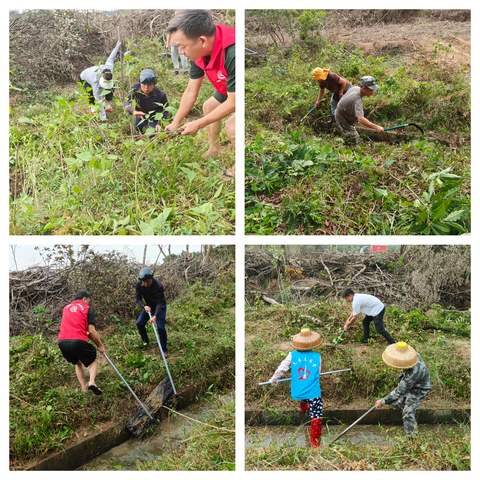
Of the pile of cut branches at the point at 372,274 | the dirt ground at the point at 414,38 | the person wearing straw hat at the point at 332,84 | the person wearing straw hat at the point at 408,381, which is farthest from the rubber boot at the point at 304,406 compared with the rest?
the dirt ground at the point at 414,38

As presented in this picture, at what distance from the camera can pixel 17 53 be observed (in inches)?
146

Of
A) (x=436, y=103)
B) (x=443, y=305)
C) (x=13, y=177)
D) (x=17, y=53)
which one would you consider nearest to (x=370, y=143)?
(x=436, y=103)

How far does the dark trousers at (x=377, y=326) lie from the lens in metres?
3.78

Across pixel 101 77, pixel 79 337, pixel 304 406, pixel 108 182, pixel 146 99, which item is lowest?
pixel 304 406

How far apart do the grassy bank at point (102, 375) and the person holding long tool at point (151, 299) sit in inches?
11.6

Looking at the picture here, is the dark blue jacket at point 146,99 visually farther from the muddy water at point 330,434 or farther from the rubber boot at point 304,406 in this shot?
the muddy water at point 330,434

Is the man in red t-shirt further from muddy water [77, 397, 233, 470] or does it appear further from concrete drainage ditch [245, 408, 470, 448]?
concrete drainage ditch [245, 408, 470, 448]

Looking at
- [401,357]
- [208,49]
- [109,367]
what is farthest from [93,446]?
[208,49]

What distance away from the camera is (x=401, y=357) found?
9.39ft

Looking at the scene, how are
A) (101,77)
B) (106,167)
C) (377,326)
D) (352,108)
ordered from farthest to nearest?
(352,108) < (377,326) < (101,77) < (106,167)

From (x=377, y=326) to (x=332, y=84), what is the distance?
288cm

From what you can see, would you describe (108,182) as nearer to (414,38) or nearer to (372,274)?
(372,274)

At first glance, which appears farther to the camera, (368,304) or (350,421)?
(368,304)

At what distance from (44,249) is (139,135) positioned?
6.90ft
